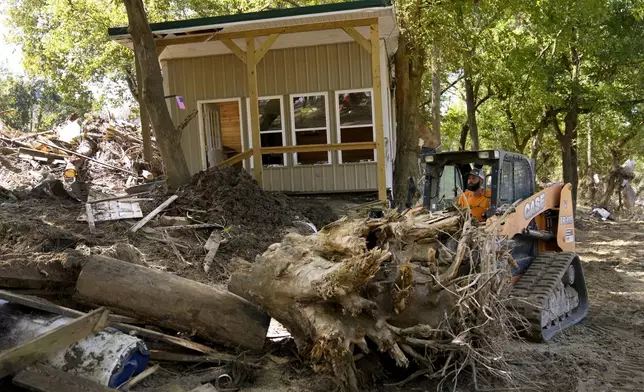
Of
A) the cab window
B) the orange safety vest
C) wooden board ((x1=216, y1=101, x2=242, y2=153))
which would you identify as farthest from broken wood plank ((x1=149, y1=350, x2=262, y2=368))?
wooden board ((x1=216, y1=101, x2=242, y2=153))

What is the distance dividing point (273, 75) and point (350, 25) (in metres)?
3.70

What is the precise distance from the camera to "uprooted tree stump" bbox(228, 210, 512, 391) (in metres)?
4.92

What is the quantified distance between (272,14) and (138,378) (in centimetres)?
887

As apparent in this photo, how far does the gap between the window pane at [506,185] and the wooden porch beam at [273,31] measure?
536cm

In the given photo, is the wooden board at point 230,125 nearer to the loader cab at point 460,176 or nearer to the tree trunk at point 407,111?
the tree trunk at point 407,111

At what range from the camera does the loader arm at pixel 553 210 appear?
794 centimetres

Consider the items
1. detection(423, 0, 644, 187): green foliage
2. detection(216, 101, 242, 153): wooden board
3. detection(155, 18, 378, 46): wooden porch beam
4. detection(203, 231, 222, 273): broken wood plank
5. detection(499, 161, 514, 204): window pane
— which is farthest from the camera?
detection(423, 0, 644, 187): green foliage

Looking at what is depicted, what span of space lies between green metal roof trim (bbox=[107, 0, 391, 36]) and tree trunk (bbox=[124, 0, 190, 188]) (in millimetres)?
967

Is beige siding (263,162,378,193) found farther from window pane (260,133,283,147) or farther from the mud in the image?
the mud

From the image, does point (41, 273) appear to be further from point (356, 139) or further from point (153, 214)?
point (356, 139)

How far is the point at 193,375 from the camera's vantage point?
5.57m

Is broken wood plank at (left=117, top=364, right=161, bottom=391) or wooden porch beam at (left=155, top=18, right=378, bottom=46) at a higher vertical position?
wooden porch beam at (left=155, top=18, right=378, bottom=46)

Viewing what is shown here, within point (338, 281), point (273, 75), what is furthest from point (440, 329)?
point (273, 75)

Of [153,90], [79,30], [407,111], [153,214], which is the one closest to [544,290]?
[153,214]
